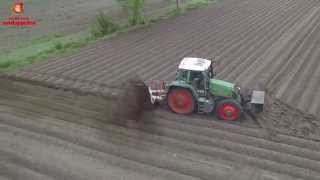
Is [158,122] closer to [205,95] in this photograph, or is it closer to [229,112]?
[205,95]

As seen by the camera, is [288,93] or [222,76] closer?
[288,93]

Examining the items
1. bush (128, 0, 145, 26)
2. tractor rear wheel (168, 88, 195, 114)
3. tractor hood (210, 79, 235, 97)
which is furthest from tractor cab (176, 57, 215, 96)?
bush (128, 0, 145, 26)

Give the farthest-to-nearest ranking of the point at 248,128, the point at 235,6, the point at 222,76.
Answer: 1. the point at 235,6
2. the point at 222,76
3. the point at 248,128

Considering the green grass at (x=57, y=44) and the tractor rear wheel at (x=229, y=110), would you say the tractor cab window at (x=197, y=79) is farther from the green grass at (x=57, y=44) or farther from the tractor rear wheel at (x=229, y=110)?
the green grass at (x=57, y=44)

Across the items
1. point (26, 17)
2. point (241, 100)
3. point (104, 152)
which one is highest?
point (26, 17)

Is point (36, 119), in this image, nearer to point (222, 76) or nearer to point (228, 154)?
point (228, 154)

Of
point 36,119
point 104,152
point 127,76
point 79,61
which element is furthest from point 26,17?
point 104,152

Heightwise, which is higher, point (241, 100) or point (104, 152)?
point (241, 100)

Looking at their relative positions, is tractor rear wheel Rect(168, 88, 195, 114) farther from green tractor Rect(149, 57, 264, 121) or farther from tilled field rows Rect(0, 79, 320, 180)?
tilled field rows Rect(0, 79, 320, 180)

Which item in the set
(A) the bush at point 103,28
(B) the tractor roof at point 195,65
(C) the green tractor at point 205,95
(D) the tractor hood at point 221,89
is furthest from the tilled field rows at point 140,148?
(A) the bush at point 103,28
